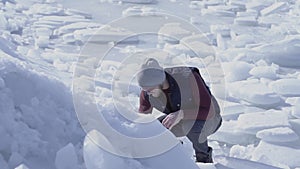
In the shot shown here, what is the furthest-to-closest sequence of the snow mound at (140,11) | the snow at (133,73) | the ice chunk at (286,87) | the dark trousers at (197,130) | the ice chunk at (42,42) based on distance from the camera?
1. the snow mound at (140,11)
2. the ice chunk at (42,42)
3. the ice chunk at (286,87)
4. the dark trousers at (197,130)
5. the snow at (133,73)

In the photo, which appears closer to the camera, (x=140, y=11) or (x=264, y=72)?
(x=264, y=72)

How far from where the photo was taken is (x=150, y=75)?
8.84 ft

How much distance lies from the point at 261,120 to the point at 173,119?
1572 mm

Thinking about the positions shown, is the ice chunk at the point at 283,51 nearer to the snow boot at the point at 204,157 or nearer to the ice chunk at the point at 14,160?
the snow boot at the point at 204,157

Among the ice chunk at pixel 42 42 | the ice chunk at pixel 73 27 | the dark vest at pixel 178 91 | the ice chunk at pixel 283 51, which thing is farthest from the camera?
the ice chunk at pixel 73 27

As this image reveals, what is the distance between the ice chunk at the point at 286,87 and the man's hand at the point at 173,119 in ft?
7.85

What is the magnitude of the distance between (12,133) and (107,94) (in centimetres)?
236

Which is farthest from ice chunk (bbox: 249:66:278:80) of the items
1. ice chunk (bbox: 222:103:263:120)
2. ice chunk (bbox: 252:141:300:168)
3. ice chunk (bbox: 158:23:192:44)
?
ice chunk (bbox: 252:141:300:168)

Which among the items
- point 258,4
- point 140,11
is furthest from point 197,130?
point 258,4


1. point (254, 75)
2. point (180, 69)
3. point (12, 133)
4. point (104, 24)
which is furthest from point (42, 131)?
point (104, 24)

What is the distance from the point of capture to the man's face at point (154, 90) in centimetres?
276

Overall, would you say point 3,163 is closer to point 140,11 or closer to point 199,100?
point 199,100

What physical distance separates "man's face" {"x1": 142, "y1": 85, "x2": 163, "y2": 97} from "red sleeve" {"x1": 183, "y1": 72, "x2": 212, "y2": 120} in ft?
0.55

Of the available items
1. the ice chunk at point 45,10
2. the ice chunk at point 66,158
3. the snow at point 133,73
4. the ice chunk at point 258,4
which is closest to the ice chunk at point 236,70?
the snow at point 133,73
